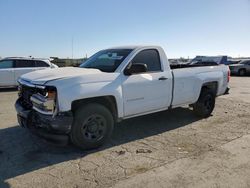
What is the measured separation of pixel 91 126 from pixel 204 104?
3.67 meters

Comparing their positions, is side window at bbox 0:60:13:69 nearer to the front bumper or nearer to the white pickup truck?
the white pickup truck

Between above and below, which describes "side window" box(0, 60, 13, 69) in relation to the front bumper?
above

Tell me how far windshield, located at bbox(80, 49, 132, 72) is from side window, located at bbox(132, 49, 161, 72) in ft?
0.83

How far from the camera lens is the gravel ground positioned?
3.91 metres

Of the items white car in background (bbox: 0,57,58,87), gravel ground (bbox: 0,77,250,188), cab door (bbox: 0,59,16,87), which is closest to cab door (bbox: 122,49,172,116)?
gravel ground (bbox: 0,77,250,188)

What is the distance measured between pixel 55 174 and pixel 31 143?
1531 mm

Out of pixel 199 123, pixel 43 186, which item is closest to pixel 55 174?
pixel 43 186

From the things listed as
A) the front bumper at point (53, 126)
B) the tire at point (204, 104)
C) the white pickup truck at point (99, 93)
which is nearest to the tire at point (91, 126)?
the white pickup truck at point (99, 93)

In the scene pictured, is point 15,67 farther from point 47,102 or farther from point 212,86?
point 47,102

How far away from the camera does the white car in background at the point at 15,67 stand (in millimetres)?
13539

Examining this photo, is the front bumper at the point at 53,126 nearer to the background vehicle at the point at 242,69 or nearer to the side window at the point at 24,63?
the side window at the point at 24,63

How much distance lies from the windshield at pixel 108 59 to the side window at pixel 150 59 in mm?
253

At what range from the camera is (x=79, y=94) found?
4.68 meters

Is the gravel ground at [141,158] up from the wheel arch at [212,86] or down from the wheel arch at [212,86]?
down
